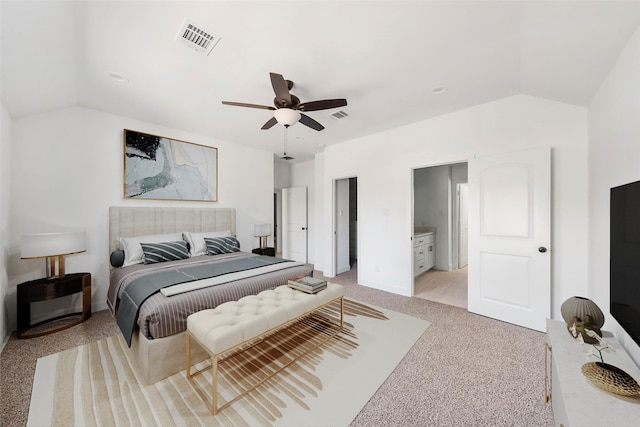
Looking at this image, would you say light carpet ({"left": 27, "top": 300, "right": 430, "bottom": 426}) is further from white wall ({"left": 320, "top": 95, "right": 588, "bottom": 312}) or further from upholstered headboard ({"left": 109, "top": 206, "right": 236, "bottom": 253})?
white wall ({"left": 320, "top": 95, "right": 588, "bottom": 312})

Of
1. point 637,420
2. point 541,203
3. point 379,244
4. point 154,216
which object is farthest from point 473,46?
point 154,216

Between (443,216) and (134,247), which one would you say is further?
(443,216)

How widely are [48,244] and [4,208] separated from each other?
1.85 feet

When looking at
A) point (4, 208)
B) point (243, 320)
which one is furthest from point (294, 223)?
point (4, 208)

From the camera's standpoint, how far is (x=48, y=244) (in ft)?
8.19

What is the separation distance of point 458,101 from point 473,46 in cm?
108

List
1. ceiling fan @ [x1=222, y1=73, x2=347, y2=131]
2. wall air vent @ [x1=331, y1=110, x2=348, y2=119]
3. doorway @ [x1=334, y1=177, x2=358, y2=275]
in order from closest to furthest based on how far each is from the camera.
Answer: ceiling fan @ [x1=222, y1=73, x2=347, y2=131] → wall air vent @ [x1=331, y1=110, x2=348, y2=119] → doorway @ [x1=334, y1=177, x2=358, y2=275]

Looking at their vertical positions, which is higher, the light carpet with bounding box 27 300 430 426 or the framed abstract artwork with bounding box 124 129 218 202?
the framed abstract artwork with bounding box 124 129 218 202

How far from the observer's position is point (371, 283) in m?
4.22

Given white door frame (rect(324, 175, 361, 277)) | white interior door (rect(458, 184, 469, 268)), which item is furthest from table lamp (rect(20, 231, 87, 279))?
white interior door (rect(458, 184, 469, 268))

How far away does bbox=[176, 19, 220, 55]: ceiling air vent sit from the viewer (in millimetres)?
1792

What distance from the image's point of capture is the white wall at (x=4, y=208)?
2.37m

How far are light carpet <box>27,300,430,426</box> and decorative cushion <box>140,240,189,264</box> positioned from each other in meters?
0.95

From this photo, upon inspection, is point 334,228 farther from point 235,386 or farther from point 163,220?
point 235,386
